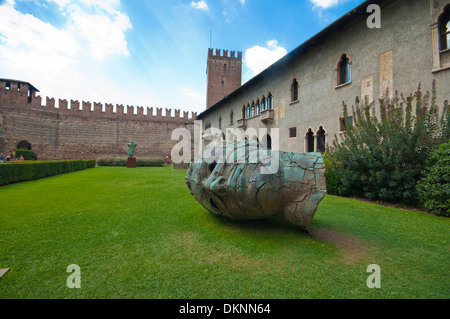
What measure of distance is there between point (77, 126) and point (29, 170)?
20940mm

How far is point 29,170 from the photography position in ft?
31.8

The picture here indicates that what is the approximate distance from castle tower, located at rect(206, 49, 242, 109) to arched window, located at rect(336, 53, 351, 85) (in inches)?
1192

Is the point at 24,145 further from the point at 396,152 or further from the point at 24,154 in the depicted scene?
the point at 396,152

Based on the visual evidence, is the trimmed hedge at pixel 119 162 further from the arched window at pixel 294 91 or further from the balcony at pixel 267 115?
the arched window at pixel 294 91

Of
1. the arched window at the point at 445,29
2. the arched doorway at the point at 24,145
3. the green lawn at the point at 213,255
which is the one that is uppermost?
the arched window at the point at 445,29

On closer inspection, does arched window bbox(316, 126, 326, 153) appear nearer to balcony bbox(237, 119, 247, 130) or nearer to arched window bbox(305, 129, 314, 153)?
arched window bbox(305, 129, 314, 153)

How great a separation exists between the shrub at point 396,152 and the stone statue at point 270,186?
4.48 m

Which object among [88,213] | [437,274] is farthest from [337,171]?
[88,213]

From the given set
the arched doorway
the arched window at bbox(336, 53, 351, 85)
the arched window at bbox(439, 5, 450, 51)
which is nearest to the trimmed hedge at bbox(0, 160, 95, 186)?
the arched window at bbox(336, 53, 351, 85)

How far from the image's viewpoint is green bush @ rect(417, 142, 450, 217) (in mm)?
4691

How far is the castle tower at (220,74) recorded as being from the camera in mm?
38812

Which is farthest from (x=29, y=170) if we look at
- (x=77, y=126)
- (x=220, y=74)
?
(x=220, y=74)

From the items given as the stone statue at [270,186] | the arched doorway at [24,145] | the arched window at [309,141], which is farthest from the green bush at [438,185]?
the arched doorway at [24,145]

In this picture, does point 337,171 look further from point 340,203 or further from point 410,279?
point 410,279
